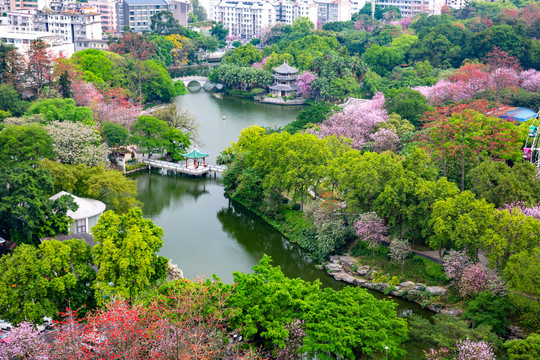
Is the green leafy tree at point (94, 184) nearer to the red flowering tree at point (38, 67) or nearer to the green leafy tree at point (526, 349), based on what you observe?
the red flowering tree at point (38, 67)

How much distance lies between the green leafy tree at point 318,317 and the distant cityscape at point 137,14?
52.1 m

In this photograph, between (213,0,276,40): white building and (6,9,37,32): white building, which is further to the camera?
(213,0,276,40): white building

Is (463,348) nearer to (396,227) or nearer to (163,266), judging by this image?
(396,227)

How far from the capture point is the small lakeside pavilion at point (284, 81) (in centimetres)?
6072

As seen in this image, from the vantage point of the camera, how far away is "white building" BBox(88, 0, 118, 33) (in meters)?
91.8

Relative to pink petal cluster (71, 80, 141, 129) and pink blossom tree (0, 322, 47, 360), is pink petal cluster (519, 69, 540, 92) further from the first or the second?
pink blossom tree (0, 322, 47, 360)

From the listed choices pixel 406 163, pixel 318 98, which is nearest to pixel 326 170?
pixel 406 163

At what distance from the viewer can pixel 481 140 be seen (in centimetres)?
3061

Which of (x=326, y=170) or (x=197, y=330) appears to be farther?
(x=326, y=170)

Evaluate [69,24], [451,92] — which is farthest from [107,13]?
[451,92]

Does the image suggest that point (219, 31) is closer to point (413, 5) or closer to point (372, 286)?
point (413, 5)

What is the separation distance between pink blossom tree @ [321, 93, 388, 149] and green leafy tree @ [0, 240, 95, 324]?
21.2 metres

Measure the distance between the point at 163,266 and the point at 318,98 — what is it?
39015mm

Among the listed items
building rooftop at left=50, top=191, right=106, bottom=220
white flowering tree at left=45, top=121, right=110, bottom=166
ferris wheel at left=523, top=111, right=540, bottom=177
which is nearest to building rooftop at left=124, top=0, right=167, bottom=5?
white flowering tree at left=45, top=121, right=110, bottom=166
